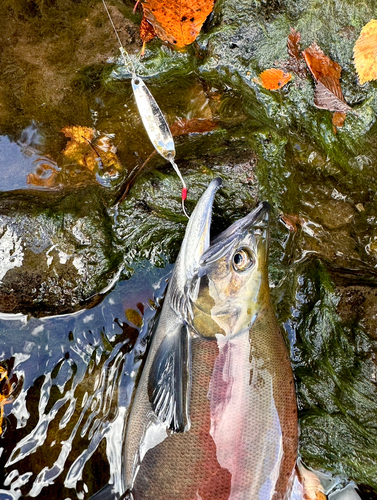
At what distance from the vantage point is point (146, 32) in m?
3.76

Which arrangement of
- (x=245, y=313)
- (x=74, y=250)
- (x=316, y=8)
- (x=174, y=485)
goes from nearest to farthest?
1. (x=174, y=485)
2. (x=245, y=313)
3. (x=74, y=250)
4. (x=316, y=8)

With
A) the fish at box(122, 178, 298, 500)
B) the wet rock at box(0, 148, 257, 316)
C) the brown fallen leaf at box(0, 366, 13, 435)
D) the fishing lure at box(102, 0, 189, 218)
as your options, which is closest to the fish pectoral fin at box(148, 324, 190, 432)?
the fish at box(122, 178, 298, 500)

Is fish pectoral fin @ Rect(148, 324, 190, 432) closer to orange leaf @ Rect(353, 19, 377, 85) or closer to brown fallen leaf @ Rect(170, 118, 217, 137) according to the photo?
brown fallen leaf @ Rect(170, 118, 217, 137)

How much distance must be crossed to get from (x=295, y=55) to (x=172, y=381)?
9.64ft

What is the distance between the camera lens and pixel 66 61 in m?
3.78

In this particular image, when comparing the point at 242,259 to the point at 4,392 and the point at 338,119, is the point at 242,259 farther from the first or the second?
the point at 4,392

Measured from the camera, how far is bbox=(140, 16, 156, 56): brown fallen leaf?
12.3 feet

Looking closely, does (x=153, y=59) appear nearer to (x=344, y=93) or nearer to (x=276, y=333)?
(x=344, y=93)

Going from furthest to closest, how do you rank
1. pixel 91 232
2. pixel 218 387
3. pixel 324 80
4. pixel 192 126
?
pixel 192 126, pixel 324 80, pixel 91 232, pixel 218 387

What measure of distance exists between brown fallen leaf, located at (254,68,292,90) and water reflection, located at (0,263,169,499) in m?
1.88

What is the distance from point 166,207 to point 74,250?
83cm

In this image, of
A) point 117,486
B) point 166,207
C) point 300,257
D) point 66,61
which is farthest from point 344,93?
point 117,486

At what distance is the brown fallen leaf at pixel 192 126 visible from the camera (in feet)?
12.6

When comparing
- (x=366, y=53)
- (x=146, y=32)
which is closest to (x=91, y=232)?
(x=146, y=32)
